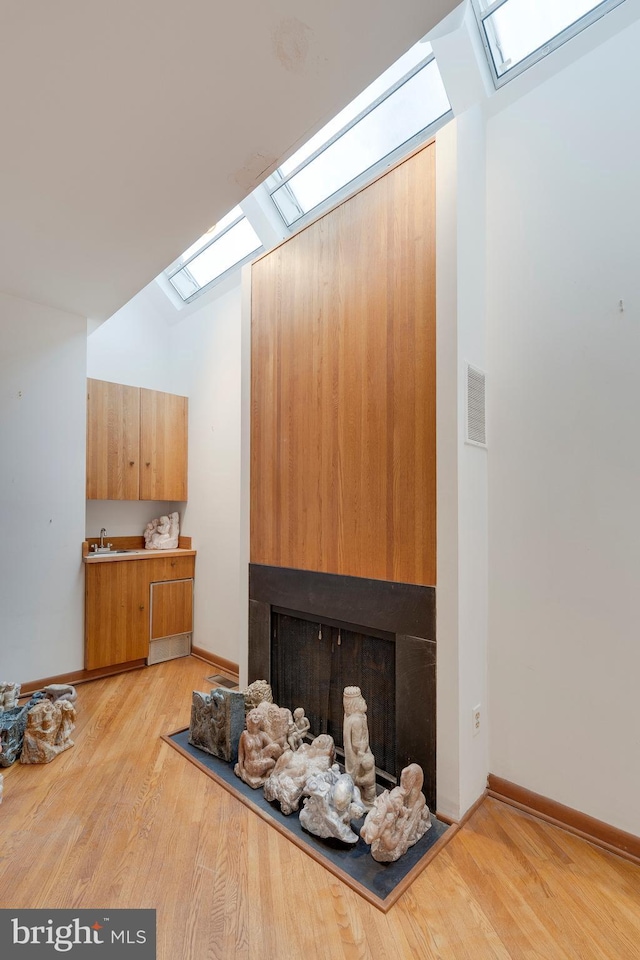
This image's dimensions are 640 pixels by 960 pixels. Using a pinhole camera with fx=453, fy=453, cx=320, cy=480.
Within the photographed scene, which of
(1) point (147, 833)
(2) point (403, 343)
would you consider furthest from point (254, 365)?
(1) point (147, 833)

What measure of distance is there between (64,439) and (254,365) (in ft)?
5.14

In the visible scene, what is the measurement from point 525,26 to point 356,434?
1993 millimetres

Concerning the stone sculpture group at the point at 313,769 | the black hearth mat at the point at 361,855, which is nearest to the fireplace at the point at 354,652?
the stone sculpture group at the point at 313,769

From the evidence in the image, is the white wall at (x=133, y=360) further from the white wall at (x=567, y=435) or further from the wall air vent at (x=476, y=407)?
the white wall at (x=567, y=435)

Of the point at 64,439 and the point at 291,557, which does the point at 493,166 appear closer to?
the point at 291,557

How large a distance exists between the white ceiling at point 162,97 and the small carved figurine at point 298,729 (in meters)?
2.55

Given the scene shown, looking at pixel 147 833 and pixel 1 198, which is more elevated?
pixel 1 198

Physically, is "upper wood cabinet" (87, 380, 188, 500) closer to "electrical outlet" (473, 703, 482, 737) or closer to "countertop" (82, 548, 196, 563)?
"countertop" (82, 548, 196, 563)

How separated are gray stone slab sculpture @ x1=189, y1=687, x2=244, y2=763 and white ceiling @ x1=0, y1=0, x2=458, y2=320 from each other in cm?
240

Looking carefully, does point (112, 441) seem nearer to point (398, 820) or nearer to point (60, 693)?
point (60, 693)

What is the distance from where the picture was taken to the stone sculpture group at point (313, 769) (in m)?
1.66

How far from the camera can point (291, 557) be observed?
255cm

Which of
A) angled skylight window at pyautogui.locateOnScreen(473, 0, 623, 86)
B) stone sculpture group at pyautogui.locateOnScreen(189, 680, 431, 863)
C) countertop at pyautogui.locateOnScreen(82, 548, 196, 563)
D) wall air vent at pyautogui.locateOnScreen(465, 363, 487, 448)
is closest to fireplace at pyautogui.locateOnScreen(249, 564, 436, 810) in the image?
stone sculpture group at pyautogui.locateOnScreen(189, 680, 431, 863)

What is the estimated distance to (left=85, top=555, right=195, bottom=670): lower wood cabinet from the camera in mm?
3338
